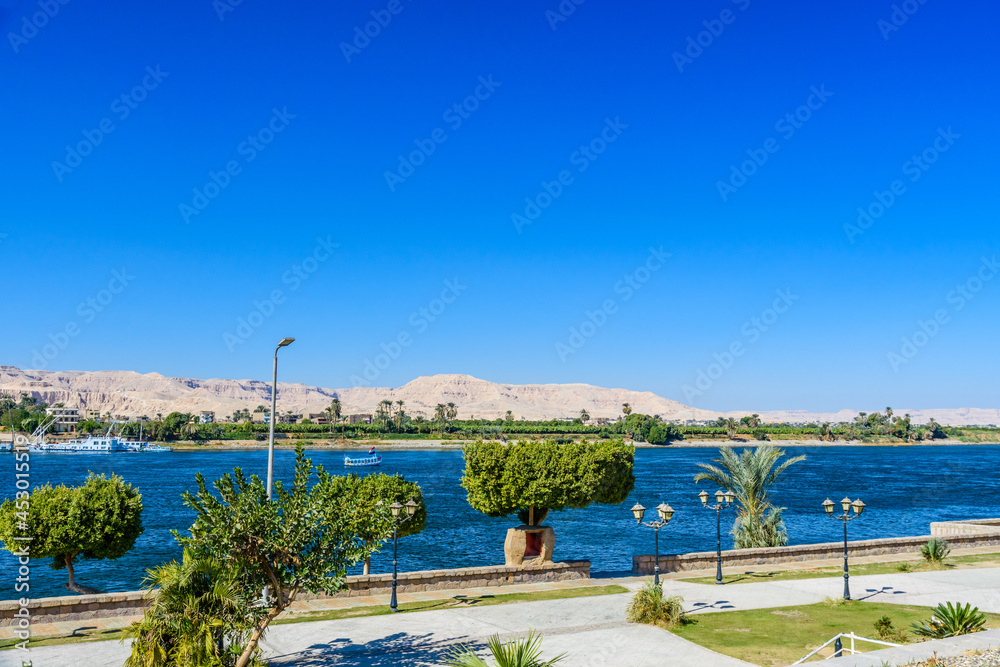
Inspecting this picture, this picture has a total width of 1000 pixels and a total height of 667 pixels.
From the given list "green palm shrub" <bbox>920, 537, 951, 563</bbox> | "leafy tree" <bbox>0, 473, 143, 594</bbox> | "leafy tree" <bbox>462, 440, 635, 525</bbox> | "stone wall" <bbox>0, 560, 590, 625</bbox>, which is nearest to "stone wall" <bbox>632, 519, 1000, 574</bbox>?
"green palm shrub" <bbox>920, 537, 951, 563</bbox>

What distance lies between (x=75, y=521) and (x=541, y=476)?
13036 mm

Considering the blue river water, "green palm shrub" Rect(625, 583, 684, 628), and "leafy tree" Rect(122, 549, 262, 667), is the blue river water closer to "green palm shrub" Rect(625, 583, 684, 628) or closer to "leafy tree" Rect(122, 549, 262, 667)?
"leafy tree" Rect(122, 549, 262, 667)

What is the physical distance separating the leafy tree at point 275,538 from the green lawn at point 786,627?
317 inches

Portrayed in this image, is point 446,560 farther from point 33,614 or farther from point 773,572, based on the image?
point 33,614

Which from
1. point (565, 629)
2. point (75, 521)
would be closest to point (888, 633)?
point (565, 629)

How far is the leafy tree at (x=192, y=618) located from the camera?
1163 cm

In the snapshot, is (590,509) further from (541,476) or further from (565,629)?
(565,629)

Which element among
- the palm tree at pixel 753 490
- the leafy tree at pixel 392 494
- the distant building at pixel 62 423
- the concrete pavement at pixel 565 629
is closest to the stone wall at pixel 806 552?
the concrete pavement at pixel 565 629

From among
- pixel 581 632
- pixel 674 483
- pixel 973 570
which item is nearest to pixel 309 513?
pixel 581 632

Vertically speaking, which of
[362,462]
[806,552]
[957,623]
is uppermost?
[957,623]

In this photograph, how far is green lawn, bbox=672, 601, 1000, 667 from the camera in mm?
15250

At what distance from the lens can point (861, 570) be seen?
80.5 ft

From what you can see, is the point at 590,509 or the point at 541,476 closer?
the point at 541,476

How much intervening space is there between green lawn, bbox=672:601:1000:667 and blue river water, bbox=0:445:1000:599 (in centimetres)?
1687
